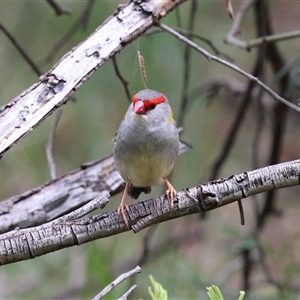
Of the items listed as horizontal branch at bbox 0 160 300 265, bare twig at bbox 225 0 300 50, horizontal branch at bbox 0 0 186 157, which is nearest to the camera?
horizontal branch at bbox 0 160 300 265

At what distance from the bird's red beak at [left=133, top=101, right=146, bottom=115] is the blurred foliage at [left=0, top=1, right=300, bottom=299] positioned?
1.06 metres

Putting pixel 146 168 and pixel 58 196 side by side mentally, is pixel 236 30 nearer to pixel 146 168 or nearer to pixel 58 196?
pixel 146 168

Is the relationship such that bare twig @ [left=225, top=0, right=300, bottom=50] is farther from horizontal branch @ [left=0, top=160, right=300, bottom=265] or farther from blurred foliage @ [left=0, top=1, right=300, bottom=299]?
horizontal branch @ [left=0, top=160, right=300, bottom=265]

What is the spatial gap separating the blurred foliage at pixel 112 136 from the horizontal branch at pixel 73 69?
→ 38.8 inches

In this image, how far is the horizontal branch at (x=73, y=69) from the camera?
2332 mm

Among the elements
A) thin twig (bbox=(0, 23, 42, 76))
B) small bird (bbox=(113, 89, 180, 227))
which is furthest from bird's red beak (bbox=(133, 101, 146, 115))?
thin twig (bbox=(0, 23, 42, 76))

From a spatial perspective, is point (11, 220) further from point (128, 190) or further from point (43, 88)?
point (43, 88)

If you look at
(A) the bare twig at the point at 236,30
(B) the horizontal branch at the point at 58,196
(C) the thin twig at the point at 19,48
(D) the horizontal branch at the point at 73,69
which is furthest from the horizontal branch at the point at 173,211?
(A) the bare twig at the point at 236,30

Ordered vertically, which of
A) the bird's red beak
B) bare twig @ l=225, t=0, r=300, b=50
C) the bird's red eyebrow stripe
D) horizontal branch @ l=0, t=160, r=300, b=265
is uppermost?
bare twig @ l=225, t=0, r=300, b=50

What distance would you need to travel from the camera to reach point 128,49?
4.11 m

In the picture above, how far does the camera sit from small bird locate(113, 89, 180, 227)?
2.72m

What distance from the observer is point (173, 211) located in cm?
212

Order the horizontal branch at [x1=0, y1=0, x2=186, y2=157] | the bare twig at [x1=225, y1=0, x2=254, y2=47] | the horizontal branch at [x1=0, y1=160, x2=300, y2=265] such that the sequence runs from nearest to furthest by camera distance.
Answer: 1. the horizontal branch at [x1=0, y1=160, x2=300, y2=265]
2. the horizontal branch at [x1=0, y1=0, x2=186, y2=157]
3. the bare twig at [x1=225, y1=0, x2=254, y2=47]

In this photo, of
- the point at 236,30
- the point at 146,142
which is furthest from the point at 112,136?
the point at 146,142
